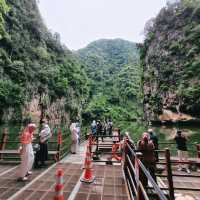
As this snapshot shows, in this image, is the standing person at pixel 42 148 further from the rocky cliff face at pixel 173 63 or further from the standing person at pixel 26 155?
the rocky cliff face at pixel 173 63

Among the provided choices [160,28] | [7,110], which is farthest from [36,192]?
[160,28]

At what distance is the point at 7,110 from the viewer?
2247 cm

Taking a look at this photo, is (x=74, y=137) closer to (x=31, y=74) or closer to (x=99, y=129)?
(x=99, y=129)

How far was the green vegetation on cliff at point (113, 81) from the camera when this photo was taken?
58.0 meters

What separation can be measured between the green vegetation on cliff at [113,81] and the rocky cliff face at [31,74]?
15.2 m

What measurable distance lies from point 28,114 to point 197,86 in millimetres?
19252

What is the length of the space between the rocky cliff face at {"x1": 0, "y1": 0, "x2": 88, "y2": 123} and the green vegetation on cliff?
49.8 feet

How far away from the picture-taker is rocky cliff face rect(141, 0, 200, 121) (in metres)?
24.1

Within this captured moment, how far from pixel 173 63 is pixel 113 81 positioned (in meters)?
51.1

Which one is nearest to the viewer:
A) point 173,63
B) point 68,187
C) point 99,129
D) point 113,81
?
point 68,187

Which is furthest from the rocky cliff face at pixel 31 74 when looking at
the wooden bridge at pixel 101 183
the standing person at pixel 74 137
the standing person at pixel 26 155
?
the wooden bridge at pixel 101 183

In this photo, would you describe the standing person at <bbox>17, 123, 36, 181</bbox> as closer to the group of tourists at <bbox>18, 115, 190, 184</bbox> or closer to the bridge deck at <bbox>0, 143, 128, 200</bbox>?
the group of tourists at <bbox>18, 115, 190, 184</bbox>

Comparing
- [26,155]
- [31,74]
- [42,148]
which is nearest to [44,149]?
[42,148]

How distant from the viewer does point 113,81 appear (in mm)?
78375
